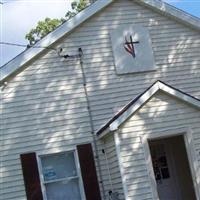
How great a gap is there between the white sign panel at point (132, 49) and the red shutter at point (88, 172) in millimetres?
2451

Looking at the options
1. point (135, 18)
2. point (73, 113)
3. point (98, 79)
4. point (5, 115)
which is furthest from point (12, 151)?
point (135, 18)

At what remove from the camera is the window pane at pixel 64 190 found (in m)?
14.6

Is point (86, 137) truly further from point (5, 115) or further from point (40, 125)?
point (5, 115)

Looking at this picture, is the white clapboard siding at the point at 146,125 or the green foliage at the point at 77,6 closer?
the white clapboard siding at the point at 146,125

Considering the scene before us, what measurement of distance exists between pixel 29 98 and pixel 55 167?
1.95 meters

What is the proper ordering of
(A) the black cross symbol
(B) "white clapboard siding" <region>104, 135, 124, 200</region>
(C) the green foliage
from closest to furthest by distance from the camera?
1. (B) "white clapboard siding" <region>104, 135, 124, 200</region>
2. (A) the black cross symbol
3. (C) the green foliage

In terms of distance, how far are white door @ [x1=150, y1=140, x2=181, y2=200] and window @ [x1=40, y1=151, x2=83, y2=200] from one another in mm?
2781

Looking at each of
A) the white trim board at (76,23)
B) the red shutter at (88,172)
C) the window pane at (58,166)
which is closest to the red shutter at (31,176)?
the window pane at (58,166)

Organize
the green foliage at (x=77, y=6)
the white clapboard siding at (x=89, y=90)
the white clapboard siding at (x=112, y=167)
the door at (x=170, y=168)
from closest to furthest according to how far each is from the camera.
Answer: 1. the white clapboard siding at (x=112, y=167)
2. the white clapboard siding at (x=89, y=90)
3. the door at (x=170, y=168)
4. the green foliage at (x=77, y=6)

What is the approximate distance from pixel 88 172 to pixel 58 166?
2.67 feet

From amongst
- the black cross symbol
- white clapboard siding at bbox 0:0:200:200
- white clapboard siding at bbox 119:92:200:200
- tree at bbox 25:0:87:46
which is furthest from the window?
tree at bbox 25:0:87:46

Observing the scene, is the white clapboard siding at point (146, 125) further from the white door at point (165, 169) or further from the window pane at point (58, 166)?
the white door at point (165, 169)

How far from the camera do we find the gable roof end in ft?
45.9

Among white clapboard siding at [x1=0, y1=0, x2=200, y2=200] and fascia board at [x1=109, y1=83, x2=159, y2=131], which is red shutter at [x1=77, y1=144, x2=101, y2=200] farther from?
fascia board at [x1=109, y1=83, x2=159, y2=131]
